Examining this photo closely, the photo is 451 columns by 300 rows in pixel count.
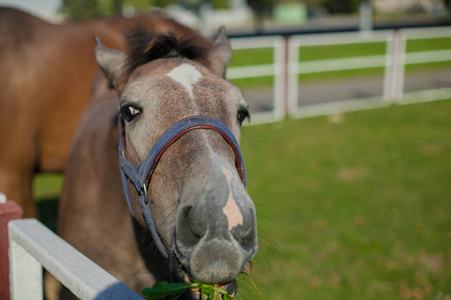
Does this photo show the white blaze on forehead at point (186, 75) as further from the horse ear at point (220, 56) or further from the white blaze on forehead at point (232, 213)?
the white blaze on forehead at point (232, 213)

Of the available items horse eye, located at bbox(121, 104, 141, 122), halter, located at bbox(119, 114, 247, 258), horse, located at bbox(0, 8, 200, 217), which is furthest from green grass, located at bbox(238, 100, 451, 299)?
horse, located at bbox(0, 8, 200, 217)

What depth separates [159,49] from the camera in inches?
82.0

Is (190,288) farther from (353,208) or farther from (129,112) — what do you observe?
(353,208)

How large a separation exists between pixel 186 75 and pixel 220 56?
523 mm

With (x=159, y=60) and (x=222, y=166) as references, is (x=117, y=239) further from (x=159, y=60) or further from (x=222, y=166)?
(x=222, y=166)

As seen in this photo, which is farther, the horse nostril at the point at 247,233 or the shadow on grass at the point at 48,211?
the shadow on grass at the point at 48,211

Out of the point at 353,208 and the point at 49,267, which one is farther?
the point at 353,208

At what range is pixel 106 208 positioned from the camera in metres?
2.46

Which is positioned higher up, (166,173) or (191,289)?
(166,173)

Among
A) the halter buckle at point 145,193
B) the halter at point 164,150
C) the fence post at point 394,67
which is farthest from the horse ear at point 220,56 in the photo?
the fence post at point 394,67

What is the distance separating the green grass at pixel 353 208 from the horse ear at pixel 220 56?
0.39m

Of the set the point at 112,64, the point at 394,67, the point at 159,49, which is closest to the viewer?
the point at 159,49

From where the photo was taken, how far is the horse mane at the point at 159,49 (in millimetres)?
2059

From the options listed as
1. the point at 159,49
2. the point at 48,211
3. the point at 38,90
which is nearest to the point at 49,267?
the point at 159,49
